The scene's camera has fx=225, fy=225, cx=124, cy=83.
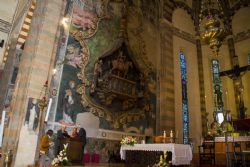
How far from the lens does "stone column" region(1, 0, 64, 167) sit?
698 centimetres

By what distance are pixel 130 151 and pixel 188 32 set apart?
1067 cm

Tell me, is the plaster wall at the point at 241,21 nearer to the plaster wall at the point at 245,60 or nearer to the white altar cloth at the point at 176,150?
the plaster wall at the point at 245,60

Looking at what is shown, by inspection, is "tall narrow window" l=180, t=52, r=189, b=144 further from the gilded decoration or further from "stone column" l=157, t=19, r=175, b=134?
the gilded decoration

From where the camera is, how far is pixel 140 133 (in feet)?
35.1

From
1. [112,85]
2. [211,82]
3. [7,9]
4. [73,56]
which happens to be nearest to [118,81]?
[112,85]

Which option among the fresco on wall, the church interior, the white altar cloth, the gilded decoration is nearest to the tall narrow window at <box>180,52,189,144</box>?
the church interior

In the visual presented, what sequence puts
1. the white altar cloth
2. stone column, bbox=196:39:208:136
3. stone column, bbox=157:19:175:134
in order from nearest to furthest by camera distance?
the white altar cloth < stone column, bbox=157:19:175:134 < stone column, bbox=196:39:208:136

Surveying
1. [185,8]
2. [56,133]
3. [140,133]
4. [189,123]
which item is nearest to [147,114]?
[140,133]

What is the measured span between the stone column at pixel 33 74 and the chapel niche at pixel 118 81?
211 cm

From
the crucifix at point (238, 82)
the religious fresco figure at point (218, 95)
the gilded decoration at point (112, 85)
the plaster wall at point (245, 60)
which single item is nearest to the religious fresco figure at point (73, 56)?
the gilded decoration at point (112, 85)

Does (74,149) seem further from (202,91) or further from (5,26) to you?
(202,91)

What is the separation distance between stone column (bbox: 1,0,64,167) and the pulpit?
101 centimetres

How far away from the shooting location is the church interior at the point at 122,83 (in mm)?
7086

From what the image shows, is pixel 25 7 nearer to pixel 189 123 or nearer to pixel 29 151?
pixel 29 151
